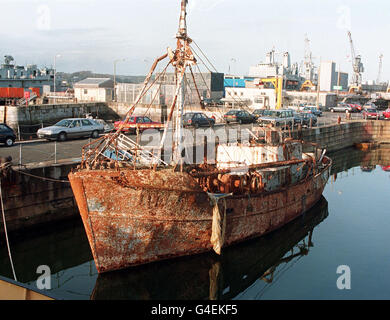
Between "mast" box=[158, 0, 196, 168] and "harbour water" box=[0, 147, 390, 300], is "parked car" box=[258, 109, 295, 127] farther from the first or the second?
"mast" box=[158, 0, 196, 168]

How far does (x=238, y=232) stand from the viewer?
15.4 m

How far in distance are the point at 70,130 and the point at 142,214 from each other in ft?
45.8

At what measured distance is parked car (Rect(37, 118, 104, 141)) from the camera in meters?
24.3

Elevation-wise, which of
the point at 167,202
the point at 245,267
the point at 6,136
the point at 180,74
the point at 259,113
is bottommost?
the point at 245,267

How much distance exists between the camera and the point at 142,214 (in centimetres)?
1301

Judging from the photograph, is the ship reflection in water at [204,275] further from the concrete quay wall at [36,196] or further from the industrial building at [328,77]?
the industrial building at [328,77]

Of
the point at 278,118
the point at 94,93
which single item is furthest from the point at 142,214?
the point at 94,93

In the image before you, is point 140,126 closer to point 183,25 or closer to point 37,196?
point 37,196

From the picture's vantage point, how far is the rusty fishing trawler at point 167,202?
1272cm

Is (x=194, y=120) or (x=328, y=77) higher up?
(x=328, y=77)

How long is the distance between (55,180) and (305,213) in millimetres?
12392

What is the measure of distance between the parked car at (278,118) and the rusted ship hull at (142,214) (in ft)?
67.1
